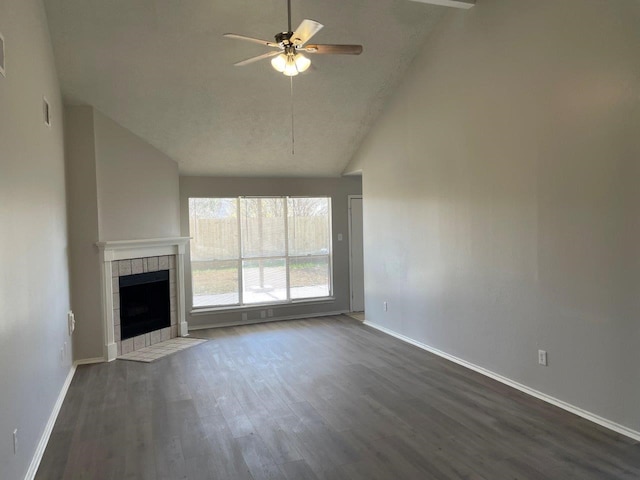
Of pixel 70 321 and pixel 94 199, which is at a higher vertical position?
pixel 94 199

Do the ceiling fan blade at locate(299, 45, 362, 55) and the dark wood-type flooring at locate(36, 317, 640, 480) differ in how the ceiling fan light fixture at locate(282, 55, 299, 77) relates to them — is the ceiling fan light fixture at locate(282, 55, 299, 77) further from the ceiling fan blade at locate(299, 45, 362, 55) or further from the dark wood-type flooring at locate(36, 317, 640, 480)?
the dark wood-type flooring at locate(36, 317, 640, 480)

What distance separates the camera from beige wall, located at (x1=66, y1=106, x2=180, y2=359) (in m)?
4.96

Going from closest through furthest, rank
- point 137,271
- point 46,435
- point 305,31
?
point 305,31 < point 46,435 < point 137,271

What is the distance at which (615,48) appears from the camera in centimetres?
302

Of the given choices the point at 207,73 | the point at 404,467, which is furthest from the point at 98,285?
the point at 404,467

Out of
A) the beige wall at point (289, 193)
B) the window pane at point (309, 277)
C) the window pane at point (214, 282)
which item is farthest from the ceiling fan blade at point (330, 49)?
the window pane at point (309, 277)

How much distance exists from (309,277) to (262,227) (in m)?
1.15

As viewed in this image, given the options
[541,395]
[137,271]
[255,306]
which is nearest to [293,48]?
[541,395]

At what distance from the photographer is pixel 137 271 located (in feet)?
18.5

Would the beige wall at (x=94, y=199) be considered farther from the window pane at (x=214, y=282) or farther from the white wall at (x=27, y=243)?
the window pane at (x=214, y=282)

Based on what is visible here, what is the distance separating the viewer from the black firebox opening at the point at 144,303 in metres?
5.50

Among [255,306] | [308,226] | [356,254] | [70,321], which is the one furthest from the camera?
[356,254]

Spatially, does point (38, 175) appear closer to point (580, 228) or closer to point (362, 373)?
point (362, 373)

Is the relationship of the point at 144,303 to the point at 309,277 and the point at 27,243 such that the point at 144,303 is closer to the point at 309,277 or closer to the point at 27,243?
the point at 309,277
